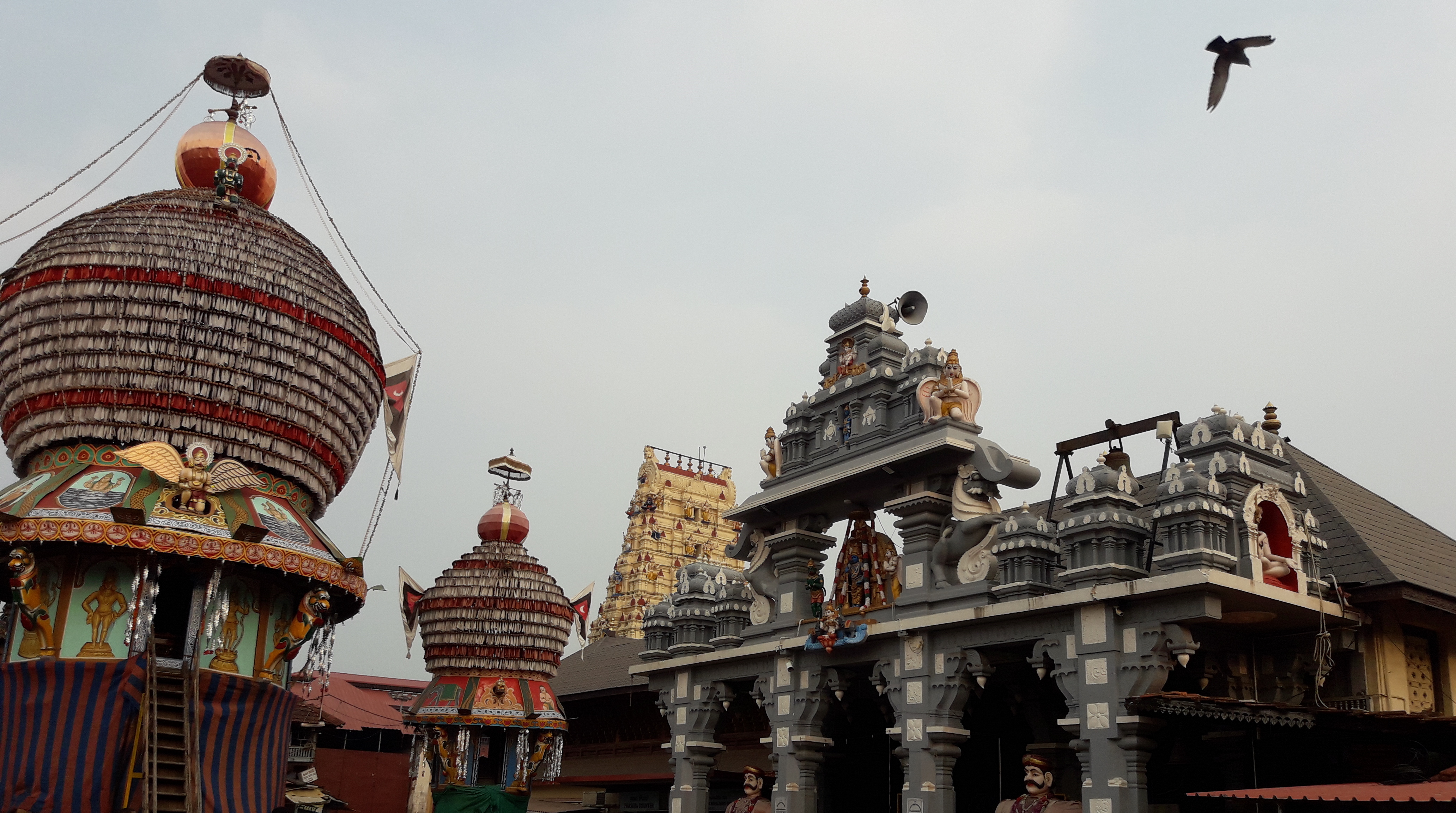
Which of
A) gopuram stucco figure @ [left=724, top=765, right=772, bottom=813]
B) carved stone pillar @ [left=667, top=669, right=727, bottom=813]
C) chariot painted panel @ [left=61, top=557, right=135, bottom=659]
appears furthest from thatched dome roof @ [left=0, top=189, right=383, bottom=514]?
gopuram stucco figure @ [left=724, top=765, right=772, bottom=813]

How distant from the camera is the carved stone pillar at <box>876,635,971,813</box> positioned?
657 inches

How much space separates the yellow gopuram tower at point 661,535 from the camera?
179ft

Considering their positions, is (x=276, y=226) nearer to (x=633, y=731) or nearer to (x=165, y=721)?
(x=165, y=721)

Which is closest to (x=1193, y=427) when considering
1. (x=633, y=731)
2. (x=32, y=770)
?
(x=32, y=770)

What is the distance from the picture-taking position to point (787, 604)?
20.4 m

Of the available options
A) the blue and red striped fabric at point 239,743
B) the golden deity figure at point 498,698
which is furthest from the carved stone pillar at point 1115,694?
the golden deity figure at point 498,698

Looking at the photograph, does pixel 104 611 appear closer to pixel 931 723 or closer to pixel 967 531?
pixel 931 723

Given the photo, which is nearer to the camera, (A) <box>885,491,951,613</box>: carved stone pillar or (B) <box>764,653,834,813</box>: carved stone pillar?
(A) <box>885,491,951,613</box>: carved stone pillar

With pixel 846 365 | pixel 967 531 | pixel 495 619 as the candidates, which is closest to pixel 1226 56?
pixel 967 531

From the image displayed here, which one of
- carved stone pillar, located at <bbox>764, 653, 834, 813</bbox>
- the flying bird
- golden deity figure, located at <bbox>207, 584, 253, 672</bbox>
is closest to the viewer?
the flying bird

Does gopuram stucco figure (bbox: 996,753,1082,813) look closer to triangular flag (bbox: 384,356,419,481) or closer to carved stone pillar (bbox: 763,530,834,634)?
carved stone pillar (bbox: 763,530,834,634)

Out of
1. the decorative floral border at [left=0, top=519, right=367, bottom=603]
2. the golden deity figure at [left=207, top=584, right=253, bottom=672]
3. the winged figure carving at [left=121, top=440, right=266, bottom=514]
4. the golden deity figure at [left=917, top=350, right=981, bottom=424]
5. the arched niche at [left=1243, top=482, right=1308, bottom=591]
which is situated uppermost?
the golden deity figure at [left=917, top=350, right=981, bottom=424]

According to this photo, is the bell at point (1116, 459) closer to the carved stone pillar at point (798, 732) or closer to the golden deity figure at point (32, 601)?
the carved stone pillar at point (798, 732)

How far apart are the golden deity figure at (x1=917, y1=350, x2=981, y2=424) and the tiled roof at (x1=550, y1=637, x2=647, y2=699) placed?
41.3ft
